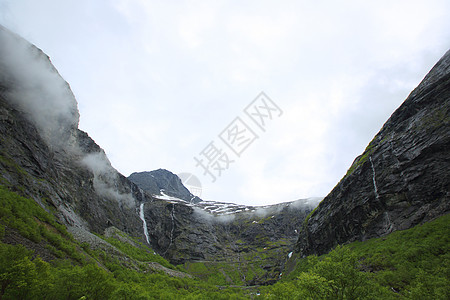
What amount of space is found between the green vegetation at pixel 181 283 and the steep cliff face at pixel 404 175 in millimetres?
5977

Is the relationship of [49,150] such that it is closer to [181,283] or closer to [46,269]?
[181,283]

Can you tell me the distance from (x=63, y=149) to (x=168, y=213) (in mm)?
77530

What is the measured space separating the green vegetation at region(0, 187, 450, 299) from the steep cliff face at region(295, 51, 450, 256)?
5977 millimetres

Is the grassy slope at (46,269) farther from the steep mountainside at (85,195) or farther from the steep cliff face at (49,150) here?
the steep cliff face at (49,150)

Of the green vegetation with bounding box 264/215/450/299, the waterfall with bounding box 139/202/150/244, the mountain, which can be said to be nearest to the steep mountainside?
the waterfall with bounding box 139/202/150/244

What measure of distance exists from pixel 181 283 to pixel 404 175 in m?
65.0

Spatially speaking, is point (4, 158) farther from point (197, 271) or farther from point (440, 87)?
point (440, 87)

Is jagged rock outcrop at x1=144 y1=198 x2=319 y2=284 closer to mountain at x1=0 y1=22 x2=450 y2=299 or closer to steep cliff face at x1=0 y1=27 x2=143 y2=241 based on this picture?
mountain at x1=0 y1=22 x2=450 y2=299

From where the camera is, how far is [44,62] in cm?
8356

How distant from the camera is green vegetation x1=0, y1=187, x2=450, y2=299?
60.0ft

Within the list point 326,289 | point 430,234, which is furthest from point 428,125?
point 326,289

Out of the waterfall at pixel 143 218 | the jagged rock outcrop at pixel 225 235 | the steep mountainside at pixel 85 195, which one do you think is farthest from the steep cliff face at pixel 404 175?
the waterfall at pixel 143 218

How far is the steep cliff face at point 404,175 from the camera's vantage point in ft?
145

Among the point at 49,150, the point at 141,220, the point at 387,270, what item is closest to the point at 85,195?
the point at 49,150
